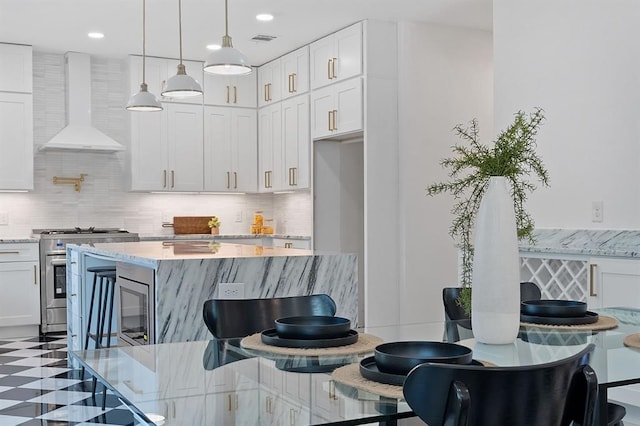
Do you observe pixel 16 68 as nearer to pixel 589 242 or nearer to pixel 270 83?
pixel 270 83

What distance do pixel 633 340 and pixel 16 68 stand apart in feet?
20.7

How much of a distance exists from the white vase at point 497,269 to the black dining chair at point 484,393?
0.58 m

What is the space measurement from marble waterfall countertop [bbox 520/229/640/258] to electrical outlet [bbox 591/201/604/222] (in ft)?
0.24

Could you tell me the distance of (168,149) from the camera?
7441 millimetres

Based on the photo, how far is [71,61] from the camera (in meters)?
7.17

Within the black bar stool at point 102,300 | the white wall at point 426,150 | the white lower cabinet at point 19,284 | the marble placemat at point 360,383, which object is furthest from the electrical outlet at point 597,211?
the white lower cabinet at point 19,284

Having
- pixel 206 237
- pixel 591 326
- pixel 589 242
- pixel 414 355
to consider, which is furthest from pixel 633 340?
pixel 206 237

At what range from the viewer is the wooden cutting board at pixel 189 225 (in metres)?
7.70

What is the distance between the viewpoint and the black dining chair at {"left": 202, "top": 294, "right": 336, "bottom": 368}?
2.37 meters

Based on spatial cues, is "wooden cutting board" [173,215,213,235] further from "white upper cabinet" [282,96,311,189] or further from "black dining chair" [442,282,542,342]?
"black dining chair" [442,282,542,342]

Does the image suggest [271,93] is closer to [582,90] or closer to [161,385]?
[582,90]

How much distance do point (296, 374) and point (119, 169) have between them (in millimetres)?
6340

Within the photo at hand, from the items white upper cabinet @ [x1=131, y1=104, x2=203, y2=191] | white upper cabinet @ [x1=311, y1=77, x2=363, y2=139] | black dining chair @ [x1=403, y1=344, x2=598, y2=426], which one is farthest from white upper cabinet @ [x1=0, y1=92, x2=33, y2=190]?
black dining chair @ [x1=403, y1=344, x2=598, y2=426]

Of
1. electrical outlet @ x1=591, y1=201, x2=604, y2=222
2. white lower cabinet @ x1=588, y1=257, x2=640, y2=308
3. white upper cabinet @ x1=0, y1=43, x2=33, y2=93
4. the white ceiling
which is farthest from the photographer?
white upper cabinet @ x1=0, y1=43, x2=33, y2=93
